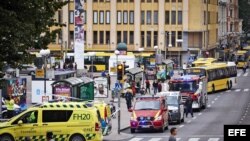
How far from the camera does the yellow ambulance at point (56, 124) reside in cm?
3697

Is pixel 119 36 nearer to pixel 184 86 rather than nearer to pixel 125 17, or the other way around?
pixel 125 17

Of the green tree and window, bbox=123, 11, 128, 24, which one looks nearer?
A: the green tree

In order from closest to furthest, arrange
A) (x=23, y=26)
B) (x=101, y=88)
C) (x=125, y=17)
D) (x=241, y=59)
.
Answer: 1. (x=23, y=26)
2. (x=101, y=88)
3. (x=125, y=17)
4. (x=241, y=59)

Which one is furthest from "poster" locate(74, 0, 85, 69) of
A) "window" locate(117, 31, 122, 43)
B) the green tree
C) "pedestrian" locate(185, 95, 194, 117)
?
the green tree

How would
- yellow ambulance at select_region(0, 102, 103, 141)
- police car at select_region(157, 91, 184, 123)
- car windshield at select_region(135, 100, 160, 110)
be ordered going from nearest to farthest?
yellow ambulance at select_region(0, 102, 103, 141)
car windshield at select_region(135, 100, 160, 110)
police car at select_region(157, 91, 184, 123)

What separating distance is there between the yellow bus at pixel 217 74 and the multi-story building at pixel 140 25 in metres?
34.1

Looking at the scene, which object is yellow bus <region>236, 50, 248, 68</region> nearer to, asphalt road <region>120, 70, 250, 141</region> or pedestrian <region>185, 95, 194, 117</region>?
asphalt road <region>120, 70, 250, 141</region>

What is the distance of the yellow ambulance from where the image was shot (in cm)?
3697

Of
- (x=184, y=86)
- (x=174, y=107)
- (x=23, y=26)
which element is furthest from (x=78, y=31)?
(x=23, y=26)

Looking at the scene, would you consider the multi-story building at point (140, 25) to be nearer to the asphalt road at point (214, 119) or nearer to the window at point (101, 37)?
the window at point (101, 37)

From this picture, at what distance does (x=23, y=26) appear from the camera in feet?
84.9

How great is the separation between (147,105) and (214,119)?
9129mm

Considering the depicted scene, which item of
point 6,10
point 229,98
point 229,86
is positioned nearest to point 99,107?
point 6,10

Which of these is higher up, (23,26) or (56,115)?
(23,26)
